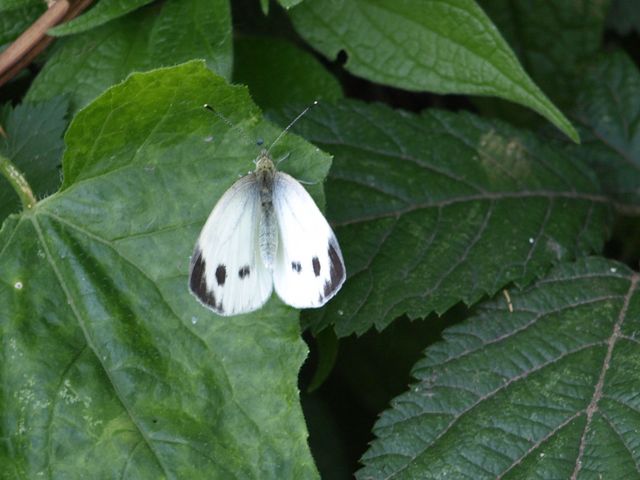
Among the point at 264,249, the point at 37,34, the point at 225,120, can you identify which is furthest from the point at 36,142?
the point at 264,249

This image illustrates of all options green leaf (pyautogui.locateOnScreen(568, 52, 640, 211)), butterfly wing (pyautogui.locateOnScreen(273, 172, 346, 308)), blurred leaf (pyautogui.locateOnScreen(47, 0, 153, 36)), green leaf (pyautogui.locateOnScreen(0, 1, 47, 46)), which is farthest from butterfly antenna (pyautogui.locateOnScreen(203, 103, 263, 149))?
green leaf (pyautogui.locateOnScreen(568, 52, 640, 211))

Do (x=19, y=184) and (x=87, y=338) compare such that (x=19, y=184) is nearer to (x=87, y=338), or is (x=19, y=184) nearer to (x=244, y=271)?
(x=87, y=338)

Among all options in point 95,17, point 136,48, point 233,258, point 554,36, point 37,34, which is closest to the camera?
point 233,258

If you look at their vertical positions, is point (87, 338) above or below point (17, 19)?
below

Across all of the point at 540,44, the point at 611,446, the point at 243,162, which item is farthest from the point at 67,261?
the point at 540,44

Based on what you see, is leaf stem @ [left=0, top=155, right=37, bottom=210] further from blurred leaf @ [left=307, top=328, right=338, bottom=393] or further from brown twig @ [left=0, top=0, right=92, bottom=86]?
blurred leaf @ [left=307, top=328, right=338, bottom=393]

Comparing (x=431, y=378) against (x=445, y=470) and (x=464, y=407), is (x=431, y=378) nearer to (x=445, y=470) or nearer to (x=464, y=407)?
(x=464, y=407)
